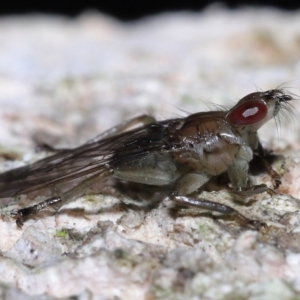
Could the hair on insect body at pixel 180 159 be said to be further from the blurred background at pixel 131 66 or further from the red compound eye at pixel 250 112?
the blurred background at pixel 131 66

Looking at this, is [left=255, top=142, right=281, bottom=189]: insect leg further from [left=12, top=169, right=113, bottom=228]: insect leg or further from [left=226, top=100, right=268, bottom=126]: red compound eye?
[left=12, top=169, right=113, bottom=228]: insect leg

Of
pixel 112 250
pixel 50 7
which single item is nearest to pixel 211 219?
pixel 112 250

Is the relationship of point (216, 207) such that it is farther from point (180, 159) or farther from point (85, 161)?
point (85, 161)

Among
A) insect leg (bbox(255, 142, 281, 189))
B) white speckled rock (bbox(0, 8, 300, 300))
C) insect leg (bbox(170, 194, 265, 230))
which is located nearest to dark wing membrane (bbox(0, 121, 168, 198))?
white speckled rock (bbox(0, 8, 300, 300))

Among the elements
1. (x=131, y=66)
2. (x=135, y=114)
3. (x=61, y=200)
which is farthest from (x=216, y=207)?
(x=131, y=66)

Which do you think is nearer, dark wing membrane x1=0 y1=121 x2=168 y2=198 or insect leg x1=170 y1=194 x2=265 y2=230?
insect leg x1=170 y1=194 x2=265 y2=230

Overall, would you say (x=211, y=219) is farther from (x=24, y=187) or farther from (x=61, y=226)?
(x=24, y=187)

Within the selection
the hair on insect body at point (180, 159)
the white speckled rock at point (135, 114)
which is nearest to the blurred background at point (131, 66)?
the white speckled rock at point (135, 114)

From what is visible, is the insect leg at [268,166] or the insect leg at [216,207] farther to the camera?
the insect leg at [268,166]
